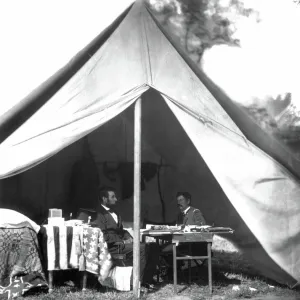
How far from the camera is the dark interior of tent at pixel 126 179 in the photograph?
808cm

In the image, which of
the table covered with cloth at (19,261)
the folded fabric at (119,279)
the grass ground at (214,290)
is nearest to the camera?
the table covered with cloth at (19,261)

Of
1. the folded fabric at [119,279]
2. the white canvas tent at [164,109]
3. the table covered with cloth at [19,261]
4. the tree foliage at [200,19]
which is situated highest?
the tree foliage at [200,19]

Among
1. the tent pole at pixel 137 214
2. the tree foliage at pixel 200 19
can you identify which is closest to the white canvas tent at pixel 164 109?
the tent pole at pixel 137 214

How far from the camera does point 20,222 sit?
5832 mm

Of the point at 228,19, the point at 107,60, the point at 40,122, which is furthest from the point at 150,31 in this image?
the point at 228,19

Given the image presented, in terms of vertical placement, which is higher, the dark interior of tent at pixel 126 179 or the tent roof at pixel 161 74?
the tent roof at pixel 161 74

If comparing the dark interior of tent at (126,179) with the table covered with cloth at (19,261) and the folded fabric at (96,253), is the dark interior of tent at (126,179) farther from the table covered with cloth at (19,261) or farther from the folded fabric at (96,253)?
the folded fabric at (96,253)

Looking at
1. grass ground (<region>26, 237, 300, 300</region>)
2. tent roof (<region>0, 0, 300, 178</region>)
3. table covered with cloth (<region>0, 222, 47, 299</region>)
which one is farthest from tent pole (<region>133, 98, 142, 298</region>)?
table covered with cloth (<region>0, 222, 47, 299</region>)

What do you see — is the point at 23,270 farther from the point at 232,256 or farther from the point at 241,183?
the point at 232,256

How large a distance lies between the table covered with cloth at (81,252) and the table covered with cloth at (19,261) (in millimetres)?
164

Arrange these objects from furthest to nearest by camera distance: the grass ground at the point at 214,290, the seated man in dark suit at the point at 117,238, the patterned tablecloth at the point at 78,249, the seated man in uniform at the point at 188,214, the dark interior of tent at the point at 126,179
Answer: the dark interior of tent at the point at 126,179, the seated man in uniform at the point at 188,214, the seated man in dark suit at the point at 117,238, the patterned tablecloth at the point at 78,249, the grass ground at the point at 214,290

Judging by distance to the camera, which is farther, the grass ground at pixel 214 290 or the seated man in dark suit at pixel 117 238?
the seated man in dark suit at pixel 117 238

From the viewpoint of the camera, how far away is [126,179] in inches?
345

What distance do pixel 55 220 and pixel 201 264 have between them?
2374mm
